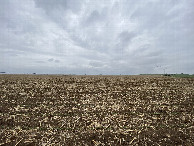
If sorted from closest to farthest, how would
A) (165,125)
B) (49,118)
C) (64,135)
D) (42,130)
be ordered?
(64,135) → (42,130) → (165,125) → (49,118)

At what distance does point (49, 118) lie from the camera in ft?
29.4

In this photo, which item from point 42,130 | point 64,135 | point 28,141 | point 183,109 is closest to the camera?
point 28,141

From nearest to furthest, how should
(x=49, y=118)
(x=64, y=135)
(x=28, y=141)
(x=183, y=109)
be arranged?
(x=28, y=141) < (x=64, y=135) < (x=49, y=118) < (x=183, y=109)

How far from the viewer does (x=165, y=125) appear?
8.13 metres

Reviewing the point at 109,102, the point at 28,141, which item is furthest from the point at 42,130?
the point at 109,102

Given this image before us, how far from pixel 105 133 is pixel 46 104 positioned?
662 cm

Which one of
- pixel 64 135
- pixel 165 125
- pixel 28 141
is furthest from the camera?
pixel 165 125

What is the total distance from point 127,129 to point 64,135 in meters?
3.50

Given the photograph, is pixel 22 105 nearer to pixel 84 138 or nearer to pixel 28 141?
pixel 28 141

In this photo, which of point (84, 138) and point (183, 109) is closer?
point (84, 138)

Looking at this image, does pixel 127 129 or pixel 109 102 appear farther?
pixel 109 102

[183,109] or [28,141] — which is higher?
Result: [183,109]

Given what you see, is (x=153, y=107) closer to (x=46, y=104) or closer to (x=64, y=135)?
(x=64, y=135)

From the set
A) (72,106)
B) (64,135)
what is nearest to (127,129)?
(64,135)
